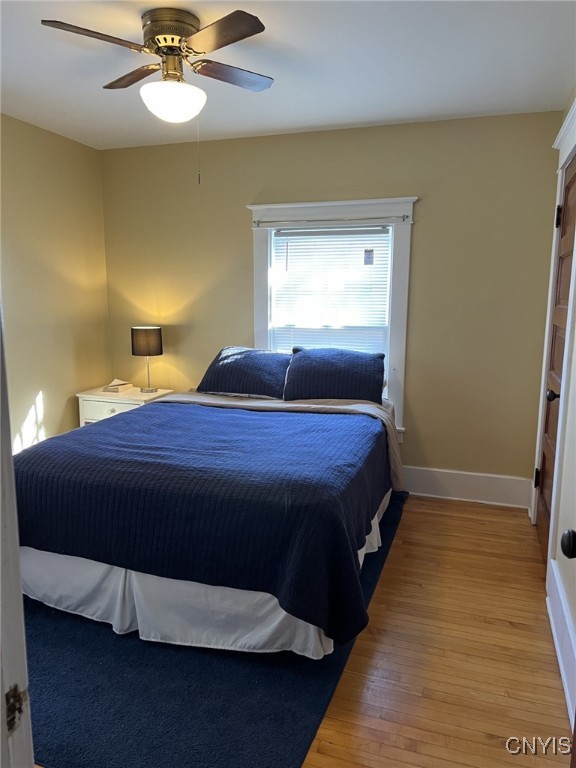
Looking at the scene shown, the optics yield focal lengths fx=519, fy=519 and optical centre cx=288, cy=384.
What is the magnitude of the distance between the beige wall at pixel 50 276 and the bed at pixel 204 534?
1.32 metres

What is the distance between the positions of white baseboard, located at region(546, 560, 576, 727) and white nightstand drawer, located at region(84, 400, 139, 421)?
9.28ft

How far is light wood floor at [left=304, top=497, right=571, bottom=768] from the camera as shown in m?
1.57

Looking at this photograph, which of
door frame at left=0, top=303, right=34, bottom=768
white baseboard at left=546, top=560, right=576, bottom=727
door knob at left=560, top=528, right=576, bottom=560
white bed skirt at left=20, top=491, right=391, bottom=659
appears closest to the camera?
door frame at left=0, top=303, right=34, bottom=768

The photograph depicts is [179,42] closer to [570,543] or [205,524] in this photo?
[205,524]

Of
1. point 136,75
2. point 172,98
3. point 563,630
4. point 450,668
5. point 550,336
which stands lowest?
point 450,668

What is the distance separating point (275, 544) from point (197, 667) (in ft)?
1.81

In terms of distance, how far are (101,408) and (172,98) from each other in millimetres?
2408

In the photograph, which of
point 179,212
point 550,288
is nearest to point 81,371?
point 179,212

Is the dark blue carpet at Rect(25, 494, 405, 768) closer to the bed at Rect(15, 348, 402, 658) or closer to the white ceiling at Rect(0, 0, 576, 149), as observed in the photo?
the bed at Rect(15, 348, 402, 658)

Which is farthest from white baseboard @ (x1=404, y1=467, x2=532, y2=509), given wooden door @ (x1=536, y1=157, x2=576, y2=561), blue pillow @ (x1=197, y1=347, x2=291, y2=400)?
blue pillow @ (x1=197, y1=347, x2=291, y2=400)

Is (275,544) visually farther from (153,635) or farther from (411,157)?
(411,157)

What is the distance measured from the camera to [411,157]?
3355mm

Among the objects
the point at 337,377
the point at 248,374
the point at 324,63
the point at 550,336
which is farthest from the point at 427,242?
the point at 248,374

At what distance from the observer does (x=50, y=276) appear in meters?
3.67
